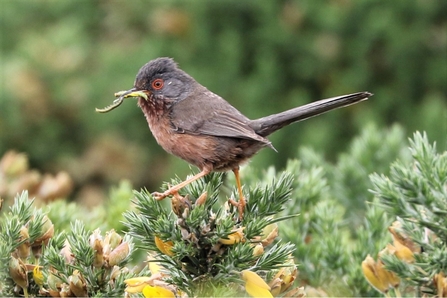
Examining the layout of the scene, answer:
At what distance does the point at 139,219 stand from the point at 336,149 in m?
6.20

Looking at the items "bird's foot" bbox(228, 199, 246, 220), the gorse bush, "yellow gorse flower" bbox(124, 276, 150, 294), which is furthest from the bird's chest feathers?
"yellow gorse flower" bbox(124, 276, 150, 294)

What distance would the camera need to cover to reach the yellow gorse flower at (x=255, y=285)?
91.2 inches

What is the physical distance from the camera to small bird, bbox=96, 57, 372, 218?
3.91 m

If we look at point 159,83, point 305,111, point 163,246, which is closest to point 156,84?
point 159,83

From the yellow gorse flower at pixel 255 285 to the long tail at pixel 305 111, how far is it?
58.2 inches

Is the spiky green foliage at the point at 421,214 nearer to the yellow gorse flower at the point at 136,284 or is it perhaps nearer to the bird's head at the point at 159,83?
the yellow gorse flower at the point at 136,284

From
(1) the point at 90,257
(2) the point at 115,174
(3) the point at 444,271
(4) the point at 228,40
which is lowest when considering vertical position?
(2) the point at 115,174

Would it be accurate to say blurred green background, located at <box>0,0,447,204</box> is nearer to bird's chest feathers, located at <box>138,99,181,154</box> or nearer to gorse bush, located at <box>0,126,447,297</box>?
bird's chest feathers, located at <box>138,99,181,154</box>

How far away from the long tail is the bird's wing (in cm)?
8

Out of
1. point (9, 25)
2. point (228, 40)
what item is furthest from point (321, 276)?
point (9, 25)

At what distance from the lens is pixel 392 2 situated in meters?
8.73

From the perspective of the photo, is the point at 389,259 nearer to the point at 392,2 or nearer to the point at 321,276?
the point at 321,276

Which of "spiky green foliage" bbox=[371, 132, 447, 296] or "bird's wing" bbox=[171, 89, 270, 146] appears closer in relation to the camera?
"spiky green foliage" bbox=[371, 132, 447, 296]

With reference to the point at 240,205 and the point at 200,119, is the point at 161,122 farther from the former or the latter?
the point at 240,205
